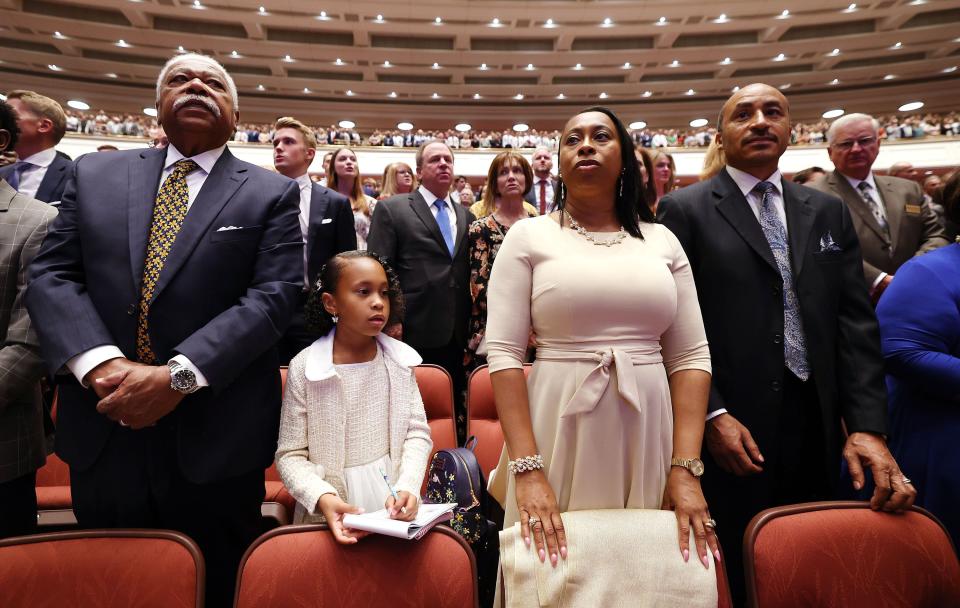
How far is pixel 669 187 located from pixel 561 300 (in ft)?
9.26

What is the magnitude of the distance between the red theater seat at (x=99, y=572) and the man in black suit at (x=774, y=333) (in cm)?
121

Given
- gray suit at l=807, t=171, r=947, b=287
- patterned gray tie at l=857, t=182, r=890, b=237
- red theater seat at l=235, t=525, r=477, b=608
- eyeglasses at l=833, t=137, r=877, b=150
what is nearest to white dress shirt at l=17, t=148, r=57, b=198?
red theater seat at l=235, t=525, r=477, b=608

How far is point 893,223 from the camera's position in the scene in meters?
2.79

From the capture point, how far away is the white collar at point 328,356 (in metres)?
1.40

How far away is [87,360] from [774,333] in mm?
1616

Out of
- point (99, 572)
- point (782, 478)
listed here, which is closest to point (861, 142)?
point (782, 478)

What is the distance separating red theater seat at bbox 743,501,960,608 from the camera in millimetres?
1044

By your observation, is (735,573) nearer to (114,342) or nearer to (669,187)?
(114,342)

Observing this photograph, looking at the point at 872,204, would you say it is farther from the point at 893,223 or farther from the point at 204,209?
the point at 204,209

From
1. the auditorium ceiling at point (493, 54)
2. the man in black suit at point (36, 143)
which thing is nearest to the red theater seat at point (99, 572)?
the man in black suit at point (36, 143)

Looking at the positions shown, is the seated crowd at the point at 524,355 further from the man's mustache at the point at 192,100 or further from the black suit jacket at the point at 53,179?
the black suit jacket at the point at 53,179

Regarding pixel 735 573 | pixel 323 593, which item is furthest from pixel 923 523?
pixel 323 593

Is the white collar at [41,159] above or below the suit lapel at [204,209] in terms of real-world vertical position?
above

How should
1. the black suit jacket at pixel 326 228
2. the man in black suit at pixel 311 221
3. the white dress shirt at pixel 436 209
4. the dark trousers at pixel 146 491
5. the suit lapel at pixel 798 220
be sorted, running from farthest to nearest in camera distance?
the white dress shirt at pixel 436 209 < the black suit jacket at pixel 326 228 < the man in black suit at pixel 311 221 < the suit lapel at pixel 798 220 < the dark trousers at pixel 146 491
